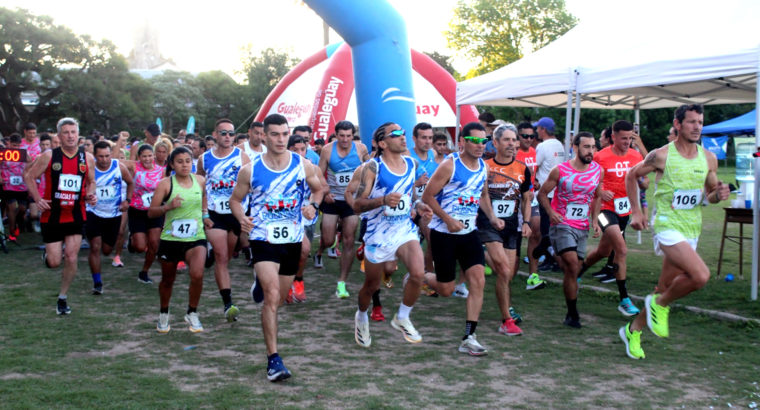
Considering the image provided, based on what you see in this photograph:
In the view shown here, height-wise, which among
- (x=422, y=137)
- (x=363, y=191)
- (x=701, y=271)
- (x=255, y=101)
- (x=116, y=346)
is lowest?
(x=116, y=346)

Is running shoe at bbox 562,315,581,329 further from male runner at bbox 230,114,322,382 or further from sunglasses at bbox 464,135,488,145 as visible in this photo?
male runner at bbox 230,114,322,382

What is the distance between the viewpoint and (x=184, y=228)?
661cm

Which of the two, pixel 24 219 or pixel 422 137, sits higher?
pixel 422 137

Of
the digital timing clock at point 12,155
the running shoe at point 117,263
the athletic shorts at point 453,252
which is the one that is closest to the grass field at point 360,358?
the athletic shorts at point 453,252

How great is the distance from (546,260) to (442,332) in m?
4.24

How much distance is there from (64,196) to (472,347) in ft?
15.0

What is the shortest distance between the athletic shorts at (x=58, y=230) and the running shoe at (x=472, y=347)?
4307 millimetres

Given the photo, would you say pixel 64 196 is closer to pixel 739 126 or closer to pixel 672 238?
pixel 672 238

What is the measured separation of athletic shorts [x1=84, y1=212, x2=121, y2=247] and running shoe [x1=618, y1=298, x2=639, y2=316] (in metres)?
6.22

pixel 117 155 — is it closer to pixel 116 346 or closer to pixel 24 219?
pixel 24 219

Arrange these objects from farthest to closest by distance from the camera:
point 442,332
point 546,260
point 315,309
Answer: point 546,260, point 315,309, point 442,332

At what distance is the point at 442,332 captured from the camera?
6738 millimetres

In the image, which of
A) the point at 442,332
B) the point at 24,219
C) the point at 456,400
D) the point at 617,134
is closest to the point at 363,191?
the point at 442,332

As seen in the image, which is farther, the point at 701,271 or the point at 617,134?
the point at 617,134
